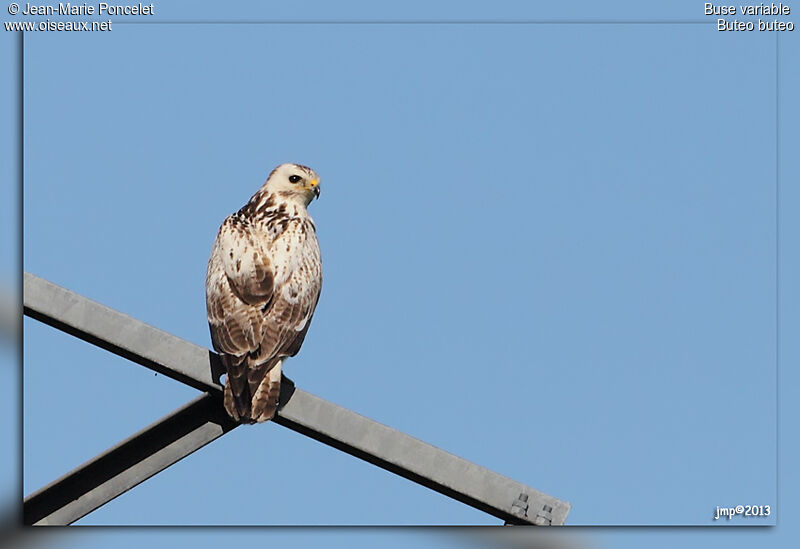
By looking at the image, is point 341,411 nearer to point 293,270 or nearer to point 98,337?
point 98,337

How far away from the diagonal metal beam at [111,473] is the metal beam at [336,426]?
283 mm

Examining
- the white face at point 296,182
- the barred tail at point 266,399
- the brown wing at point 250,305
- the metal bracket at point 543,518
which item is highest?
the white face at point 296,182

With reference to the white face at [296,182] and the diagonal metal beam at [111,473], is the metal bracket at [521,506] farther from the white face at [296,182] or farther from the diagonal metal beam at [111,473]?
the white face at [296,182]

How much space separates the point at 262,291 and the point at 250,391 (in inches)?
51.5

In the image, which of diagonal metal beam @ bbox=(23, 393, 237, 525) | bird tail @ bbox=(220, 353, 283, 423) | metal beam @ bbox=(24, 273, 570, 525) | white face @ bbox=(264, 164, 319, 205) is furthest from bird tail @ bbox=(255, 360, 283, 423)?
white face @ bbox=(264, 164, 319, 205)

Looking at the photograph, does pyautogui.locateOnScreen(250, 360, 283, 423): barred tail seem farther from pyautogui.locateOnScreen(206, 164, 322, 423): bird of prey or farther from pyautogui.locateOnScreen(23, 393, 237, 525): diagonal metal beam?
pyautogui.locateOnScreen(23, 393, 237, 525): diagonal metal beam

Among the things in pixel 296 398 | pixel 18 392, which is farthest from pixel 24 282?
pixel 296 398

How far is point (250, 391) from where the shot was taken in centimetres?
586

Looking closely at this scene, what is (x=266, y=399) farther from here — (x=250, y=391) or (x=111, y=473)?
(x=111, y=473)

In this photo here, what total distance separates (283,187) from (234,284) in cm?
149

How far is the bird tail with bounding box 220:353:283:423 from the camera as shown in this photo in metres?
5.61

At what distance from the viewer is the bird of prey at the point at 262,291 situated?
630 centimetres

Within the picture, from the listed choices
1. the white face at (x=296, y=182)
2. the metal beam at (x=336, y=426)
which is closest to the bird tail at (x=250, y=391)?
the metal beam at (x=336, y=426)

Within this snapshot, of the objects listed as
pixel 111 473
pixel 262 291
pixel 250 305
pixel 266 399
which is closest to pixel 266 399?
pixel 266 399
